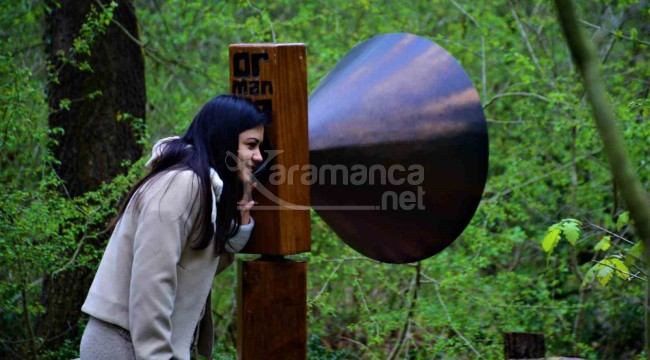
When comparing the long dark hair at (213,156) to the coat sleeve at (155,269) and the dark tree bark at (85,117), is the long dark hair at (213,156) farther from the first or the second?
the dark tree bark at (85,117)

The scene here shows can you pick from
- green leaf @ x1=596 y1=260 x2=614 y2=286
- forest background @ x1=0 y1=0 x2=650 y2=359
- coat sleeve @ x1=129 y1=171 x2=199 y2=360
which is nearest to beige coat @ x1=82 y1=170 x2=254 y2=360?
coat sleeve @ x1=129 y1=171 x2=199 y2=360

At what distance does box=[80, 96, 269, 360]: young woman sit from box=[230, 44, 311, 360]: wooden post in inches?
3.7

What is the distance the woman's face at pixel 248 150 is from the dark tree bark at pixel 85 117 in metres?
2.35

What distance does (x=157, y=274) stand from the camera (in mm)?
2348

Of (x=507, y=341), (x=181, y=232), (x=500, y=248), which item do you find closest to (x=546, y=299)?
(x=500, y=248)

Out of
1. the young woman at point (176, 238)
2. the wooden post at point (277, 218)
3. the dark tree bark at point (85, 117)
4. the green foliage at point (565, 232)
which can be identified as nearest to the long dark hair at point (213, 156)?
the young woman at point (176, 238)

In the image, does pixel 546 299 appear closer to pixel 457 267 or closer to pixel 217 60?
pixel 457 267

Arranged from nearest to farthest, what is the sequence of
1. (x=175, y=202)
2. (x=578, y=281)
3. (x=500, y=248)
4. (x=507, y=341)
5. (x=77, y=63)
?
(x=175, y=202) < (x=507, y=341) < (x=77, y=63) < (x=500, y=248) < (x=578, y=281)

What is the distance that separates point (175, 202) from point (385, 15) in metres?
4.23

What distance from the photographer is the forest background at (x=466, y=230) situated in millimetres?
4293

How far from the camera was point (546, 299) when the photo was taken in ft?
17.2

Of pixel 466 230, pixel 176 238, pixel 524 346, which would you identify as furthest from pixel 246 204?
pixel 466 230

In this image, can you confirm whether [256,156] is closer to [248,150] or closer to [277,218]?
[248,150]

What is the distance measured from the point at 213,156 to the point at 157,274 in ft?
1.34
